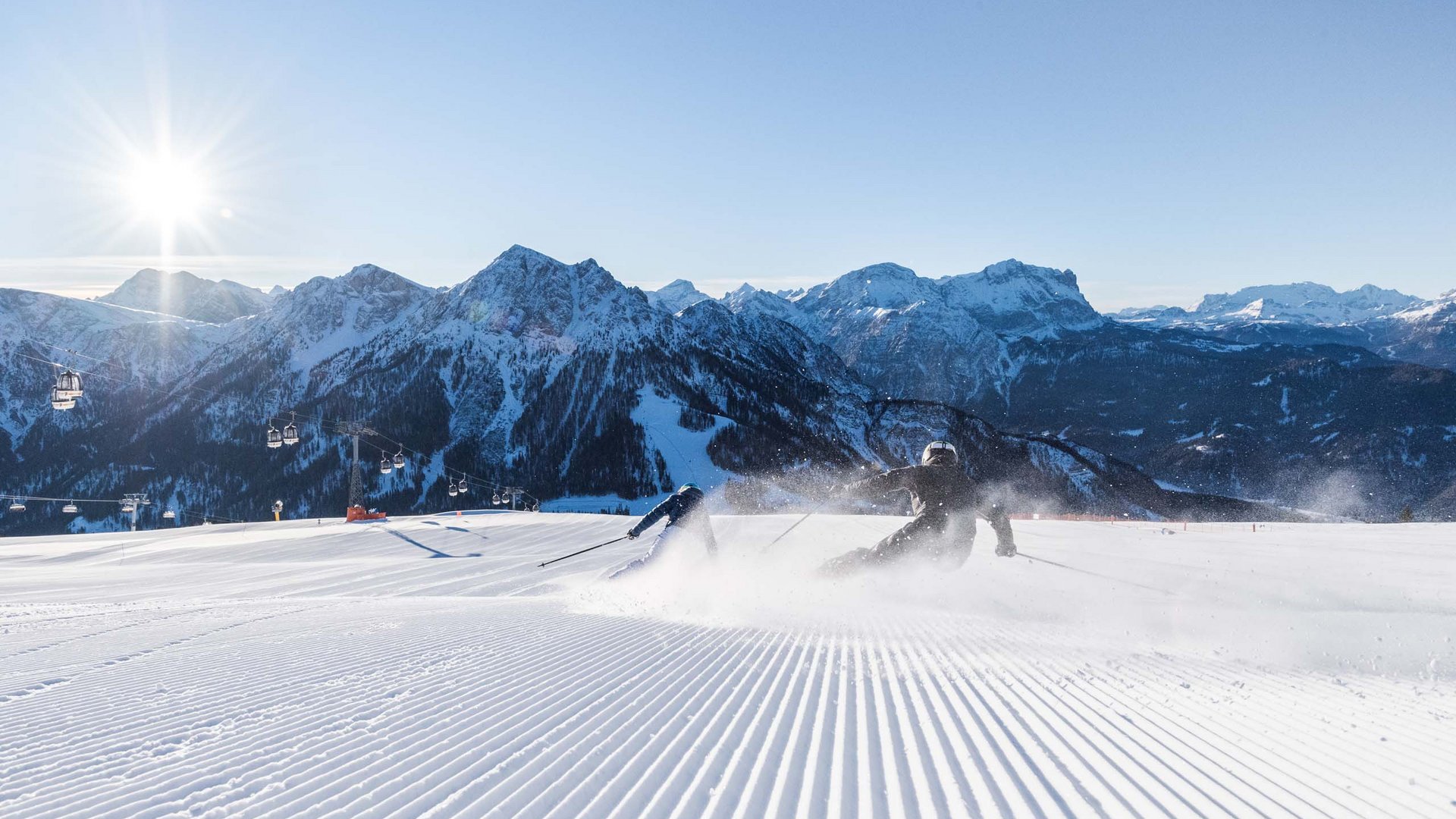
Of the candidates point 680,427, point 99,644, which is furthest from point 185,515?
point 99,644

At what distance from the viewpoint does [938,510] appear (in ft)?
Result: 47.3

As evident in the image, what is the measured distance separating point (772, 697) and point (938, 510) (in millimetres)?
8590

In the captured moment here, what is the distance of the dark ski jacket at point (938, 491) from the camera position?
1434 cm

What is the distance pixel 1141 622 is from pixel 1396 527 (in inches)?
622

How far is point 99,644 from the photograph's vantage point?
1052 centimetres

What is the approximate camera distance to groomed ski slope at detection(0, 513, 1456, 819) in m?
4.59

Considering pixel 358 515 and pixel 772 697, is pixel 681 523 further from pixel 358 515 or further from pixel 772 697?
pixel 358 515

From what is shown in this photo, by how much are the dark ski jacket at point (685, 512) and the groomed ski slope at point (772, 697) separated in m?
1.59

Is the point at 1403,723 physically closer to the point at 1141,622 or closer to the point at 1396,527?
the point at 1141,622

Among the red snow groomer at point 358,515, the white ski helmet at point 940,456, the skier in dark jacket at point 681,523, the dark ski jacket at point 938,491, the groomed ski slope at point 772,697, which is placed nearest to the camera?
the groomed ski slope at point 772,697

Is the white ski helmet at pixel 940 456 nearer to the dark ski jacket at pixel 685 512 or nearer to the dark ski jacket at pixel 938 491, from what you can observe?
the dark ski jacket at pixel 938 491

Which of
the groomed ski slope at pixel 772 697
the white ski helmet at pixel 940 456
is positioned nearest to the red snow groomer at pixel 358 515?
the groomed ski slope at pixel 772 697

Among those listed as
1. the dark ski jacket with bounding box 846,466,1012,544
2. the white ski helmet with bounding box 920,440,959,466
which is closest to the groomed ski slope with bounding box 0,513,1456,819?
the dark ski jacket with bounding box 846,466,1012,544

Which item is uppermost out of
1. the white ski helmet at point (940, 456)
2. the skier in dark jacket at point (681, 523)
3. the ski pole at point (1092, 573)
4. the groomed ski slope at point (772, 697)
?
the white ski helmet at point (940, 456)
